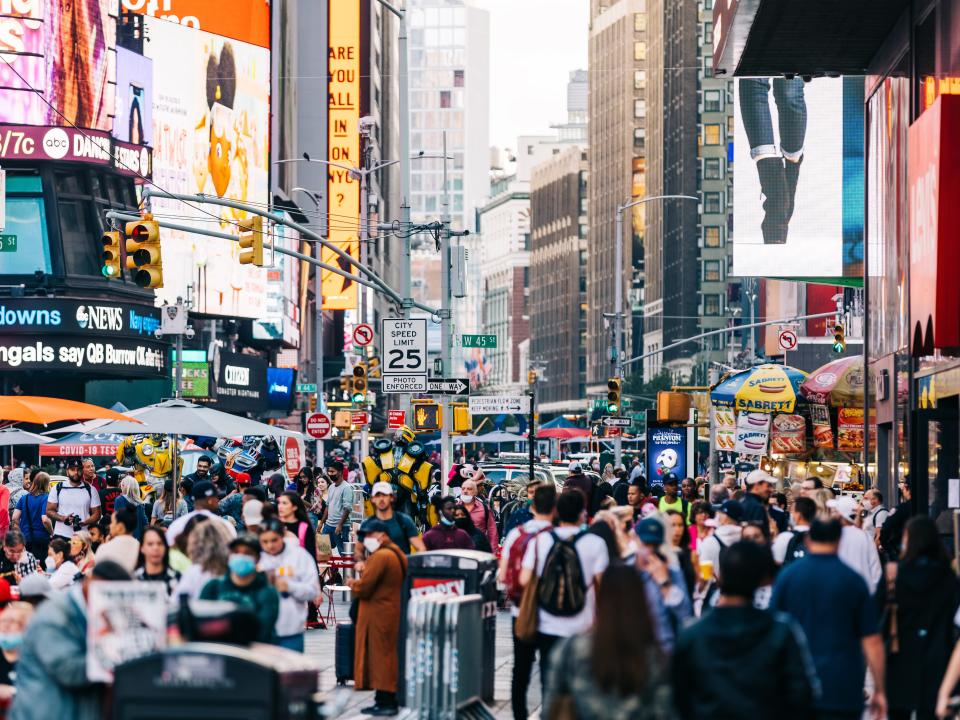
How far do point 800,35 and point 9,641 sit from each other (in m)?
19.4

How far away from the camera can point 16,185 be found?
182 feet

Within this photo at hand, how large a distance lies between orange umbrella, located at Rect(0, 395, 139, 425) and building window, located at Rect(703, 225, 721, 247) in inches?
5406

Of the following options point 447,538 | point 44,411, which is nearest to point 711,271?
point 44,411

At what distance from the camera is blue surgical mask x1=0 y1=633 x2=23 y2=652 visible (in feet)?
37.8

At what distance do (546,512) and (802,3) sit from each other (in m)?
14.4

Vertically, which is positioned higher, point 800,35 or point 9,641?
point 800,35

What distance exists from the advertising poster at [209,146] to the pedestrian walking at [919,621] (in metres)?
52.1

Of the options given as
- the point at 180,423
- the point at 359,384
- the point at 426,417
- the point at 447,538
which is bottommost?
the point at 447,538

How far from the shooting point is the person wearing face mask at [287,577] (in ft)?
44.1

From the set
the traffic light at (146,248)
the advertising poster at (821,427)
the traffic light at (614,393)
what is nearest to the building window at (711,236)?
the traffic light at (614,393)

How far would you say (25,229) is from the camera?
54.6 metres

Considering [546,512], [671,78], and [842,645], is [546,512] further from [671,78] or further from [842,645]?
[671,78]

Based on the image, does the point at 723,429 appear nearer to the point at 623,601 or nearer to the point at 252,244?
the point at 252,244

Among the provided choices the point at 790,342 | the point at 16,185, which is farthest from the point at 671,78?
the point at 16,185
